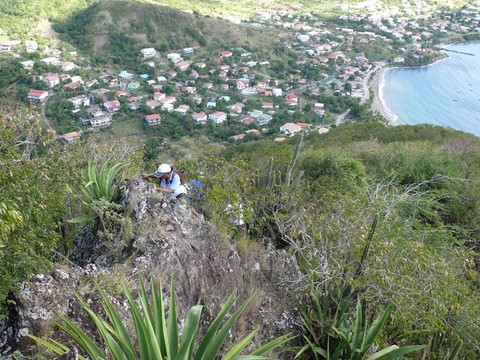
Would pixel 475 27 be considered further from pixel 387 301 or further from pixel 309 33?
pixel 387 301

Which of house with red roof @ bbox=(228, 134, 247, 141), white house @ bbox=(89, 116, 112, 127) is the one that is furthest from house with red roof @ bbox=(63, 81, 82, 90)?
house with red roof @ bbox=(228, 134, 247, 141)

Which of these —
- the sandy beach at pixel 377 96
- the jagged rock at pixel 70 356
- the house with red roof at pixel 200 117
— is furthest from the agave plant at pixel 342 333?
the sandy beach at pixel 377 96

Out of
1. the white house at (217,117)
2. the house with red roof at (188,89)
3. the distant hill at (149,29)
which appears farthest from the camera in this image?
the distant hill at (149,29)

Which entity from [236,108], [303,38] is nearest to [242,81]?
[236,108]

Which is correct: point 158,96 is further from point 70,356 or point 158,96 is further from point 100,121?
point 70,356

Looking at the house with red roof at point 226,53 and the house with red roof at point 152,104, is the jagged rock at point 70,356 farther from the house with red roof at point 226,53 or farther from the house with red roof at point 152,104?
the house with red roof at point 226,53

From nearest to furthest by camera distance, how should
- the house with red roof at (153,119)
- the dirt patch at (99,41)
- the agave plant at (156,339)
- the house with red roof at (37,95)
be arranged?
the agave plant at (156,339) → the house with red roof at (37,95) → the house with red roof at (153,119) → the dirt patch at (99,41)

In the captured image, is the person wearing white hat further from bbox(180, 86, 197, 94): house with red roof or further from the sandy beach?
bbox(180, 86, 197, 94): house with red roof
